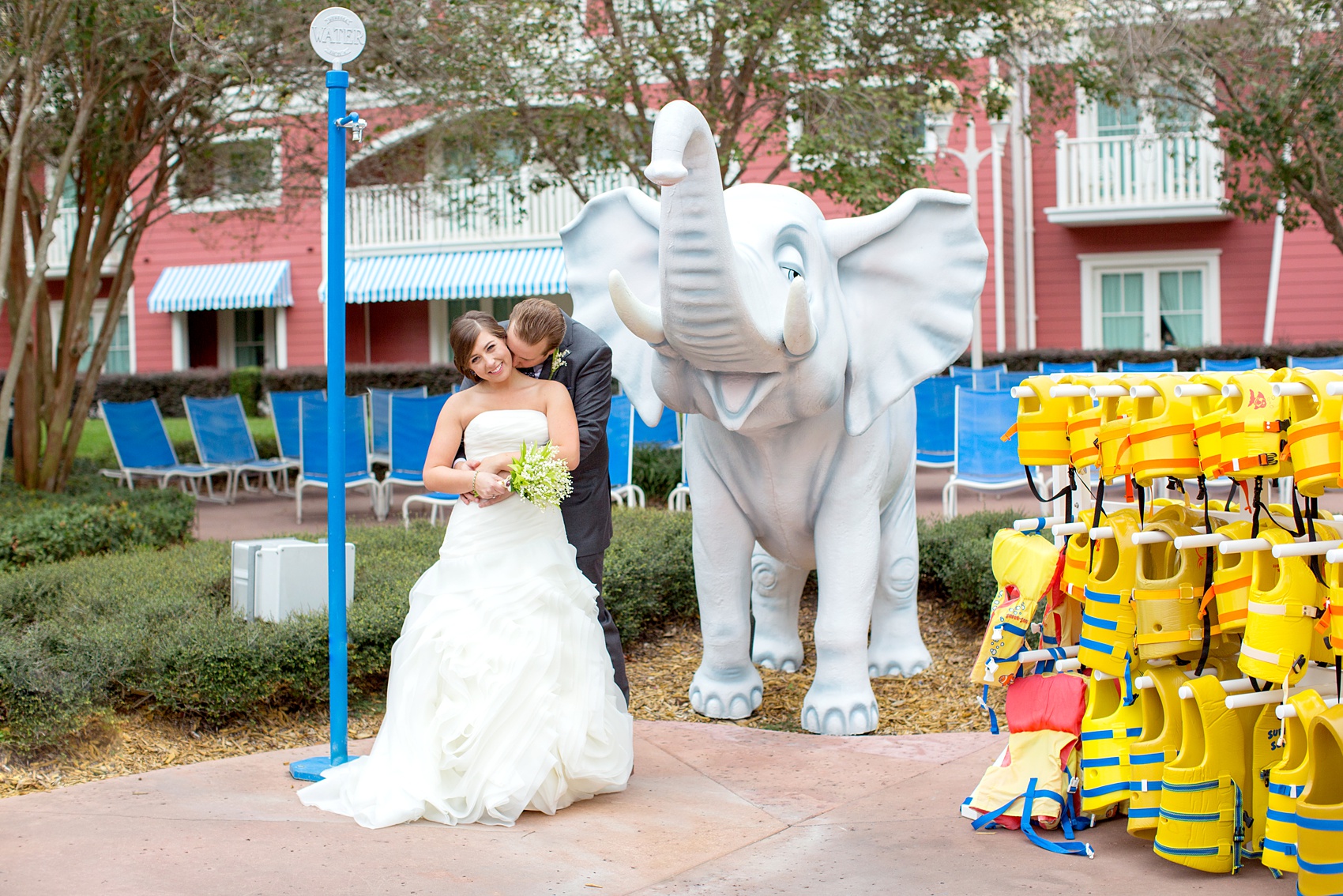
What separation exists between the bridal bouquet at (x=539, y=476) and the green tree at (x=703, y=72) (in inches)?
235

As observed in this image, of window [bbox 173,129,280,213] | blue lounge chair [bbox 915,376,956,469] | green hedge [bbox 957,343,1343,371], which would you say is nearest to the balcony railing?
green hedge [bbox 957,343,1343,371]

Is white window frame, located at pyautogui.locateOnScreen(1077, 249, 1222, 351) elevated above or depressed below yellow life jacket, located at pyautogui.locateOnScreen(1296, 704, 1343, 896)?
above

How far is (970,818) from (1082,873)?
44cm

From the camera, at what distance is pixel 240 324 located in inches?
1008

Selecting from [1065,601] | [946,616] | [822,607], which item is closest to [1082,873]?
[1065,601]

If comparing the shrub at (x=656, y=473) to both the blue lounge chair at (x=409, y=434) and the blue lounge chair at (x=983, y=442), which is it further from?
the blue lounge chair at (x=983, y=442)

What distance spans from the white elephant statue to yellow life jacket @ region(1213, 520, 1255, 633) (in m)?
1.29

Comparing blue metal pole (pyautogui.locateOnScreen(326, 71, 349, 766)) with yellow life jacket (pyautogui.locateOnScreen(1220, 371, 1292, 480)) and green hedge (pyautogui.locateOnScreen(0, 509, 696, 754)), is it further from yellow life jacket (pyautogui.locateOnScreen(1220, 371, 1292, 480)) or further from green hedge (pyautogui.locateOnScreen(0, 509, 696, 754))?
yellow life jacket (pyautogui.locateOnScreen(1220, 371, 1292, 480))

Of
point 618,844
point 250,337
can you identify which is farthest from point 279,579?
point 250,337

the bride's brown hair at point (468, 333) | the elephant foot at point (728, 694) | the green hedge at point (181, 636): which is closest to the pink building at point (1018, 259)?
the green hedge at point (181, 636)

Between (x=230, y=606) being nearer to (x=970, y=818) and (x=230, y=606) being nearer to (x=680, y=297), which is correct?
(x=680, y=297)

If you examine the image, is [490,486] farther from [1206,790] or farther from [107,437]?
[107,437]

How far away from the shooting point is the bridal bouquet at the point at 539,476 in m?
3.73

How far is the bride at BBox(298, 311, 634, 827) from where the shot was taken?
3648 mm
